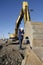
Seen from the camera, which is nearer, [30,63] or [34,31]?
[30,63]

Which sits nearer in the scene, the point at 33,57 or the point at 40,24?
the point at 33,57

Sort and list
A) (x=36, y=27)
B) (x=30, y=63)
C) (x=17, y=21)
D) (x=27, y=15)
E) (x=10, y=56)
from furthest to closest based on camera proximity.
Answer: (x=17, y=21) < (x=27, y=15) < (x=10, y=56) < (x=36, y=27) < (x=30, y=63)

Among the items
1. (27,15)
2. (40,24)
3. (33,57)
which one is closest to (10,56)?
(40,24)

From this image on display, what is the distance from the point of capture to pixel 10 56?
9727 mm

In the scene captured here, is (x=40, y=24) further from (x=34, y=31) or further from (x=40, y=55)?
(x=40, y=55)

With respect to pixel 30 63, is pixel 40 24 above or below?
above

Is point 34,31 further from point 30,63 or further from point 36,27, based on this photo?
point 30,63

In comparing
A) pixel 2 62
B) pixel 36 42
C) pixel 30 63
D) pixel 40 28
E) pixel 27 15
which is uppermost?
pixel 27 15

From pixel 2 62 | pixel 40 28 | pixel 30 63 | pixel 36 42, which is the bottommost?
pixel 2 62

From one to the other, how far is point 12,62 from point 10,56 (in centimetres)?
76

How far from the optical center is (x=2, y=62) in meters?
9.18

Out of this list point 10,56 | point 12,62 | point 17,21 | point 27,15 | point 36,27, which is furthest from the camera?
point 17,21

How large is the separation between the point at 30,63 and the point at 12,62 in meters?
4.53

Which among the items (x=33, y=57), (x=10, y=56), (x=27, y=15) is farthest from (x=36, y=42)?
(x=27, y=15)
